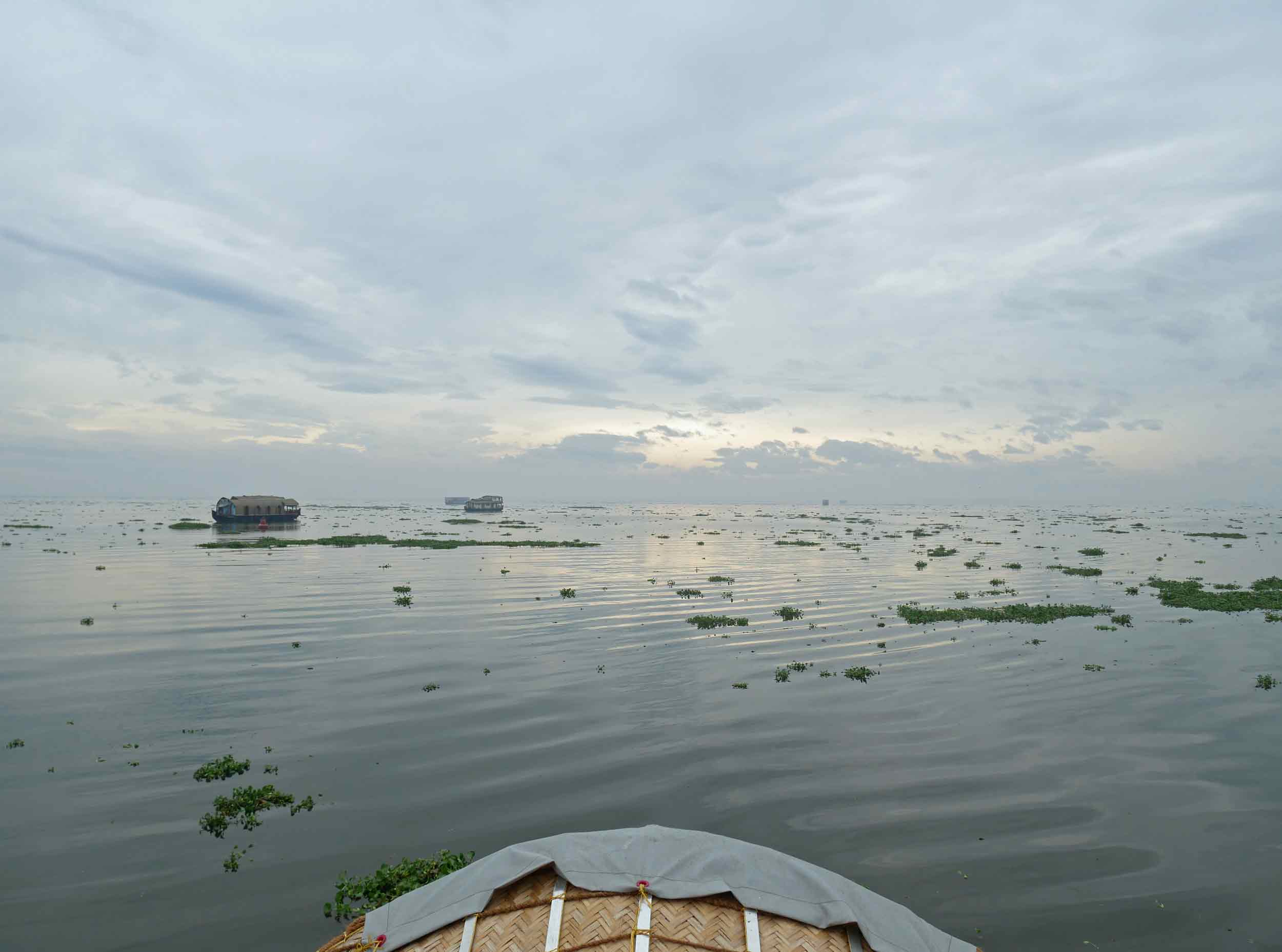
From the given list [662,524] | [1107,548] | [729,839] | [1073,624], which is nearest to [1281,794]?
[729,839]

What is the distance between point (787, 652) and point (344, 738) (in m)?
15.8

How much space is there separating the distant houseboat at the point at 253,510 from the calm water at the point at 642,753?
70505 mm

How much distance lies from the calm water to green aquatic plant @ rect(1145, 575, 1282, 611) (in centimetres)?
143

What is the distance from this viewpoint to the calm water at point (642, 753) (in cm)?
1029

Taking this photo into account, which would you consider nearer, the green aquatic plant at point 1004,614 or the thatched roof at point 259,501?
the green aquatic plant at point 1004,614

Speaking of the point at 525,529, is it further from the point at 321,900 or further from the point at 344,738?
the point at 321,900

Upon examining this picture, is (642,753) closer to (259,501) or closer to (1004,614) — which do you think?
(1004,614)

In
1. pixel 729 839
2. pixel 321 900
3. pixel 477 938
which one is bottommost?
pixel 321 900

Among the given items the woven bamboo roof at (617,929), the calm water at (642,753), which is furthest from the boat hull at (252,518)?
the woven bamboo roof at (617,929)

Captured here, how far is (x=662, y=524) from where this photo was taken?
130 metres

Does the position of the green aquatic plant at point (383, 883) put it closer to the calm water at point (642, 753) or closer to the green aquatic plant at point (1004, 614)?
the calm water at point (642, 753)

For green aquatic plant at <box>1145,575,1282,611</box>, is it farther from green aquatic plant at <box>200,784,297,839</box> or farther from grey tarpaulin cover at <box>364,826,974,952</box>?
green aquatic plant at <box>200,784,297,839</box>

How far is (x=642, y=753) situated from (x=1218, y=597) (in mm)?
37801

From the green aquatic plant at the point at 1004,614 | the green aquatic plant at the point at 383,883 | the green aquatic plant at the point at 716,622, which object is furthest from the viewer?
the green aquatic plant at the point at 1004,614
